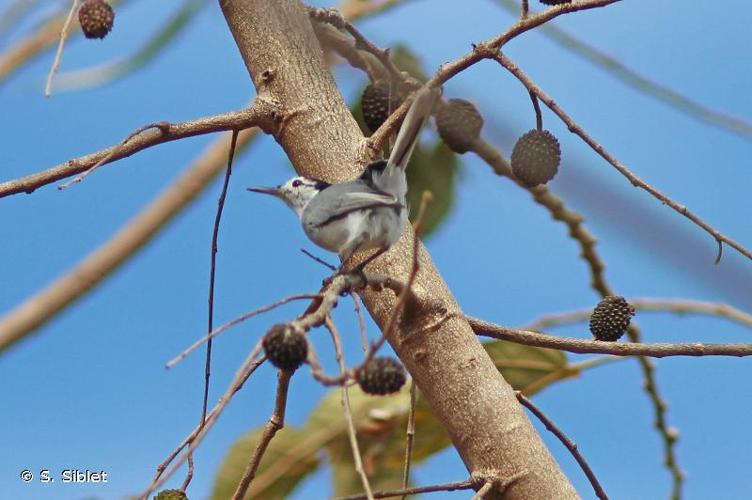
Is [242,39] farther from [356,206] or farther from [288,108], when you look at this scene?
[356,206]

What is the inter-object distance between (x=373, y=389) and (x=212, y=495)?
4.73 ft

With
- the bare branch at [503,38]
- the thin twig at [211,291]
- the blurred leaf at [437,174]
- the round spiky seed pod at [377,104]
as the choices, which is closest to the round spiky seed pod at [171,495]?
the thin twig at [211,291]

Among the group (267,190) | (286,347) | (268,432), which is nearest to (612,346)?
(268,432)

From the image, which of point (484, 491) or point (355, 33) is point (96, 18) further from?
point (484, 491)

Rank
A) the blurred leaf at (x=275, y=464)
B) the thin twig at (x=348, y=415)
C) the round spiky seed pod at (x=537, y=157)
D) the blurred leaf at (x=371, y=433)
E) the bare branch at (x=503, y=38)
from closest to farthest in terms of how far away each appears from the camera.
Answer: the thin twig at (x=348, y=415)
the bare branch at (x=503, y=38)
the round spiky seed pod at (x=537, y=157)
the blurred leaf at (x=275, y=464)
the blurred leaf at (x=371, y=433)

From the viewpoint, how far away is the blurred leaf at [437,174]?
113 inches

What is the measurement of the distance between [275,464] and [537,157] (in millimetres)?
1271

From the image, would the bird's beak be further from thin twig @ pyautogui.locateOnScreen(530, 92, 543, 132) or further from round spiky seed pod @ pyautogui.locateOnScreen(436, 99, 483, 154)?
thin twig @ pyautogui.locateOnScreen(530, 92, 543, 132)

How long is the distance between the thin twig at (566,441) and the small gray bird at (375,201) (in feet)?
1.33

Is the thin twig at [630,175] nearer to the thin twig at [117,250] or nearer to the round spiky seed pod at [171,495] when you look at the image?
the round spiky seed pod at [171,495]

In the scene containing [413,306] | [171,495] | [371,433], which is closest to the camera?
[171,495]

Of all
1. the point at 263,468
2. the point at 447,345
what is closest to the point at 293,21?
the point at 447,345

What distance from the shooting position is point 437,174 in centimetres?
291

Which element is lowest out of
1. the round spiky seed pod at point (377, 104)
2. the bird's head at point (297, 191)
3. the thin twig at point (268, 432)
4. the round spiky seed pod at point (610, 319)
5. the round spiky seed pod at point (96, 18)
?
the thin twig at point (268, 432)
